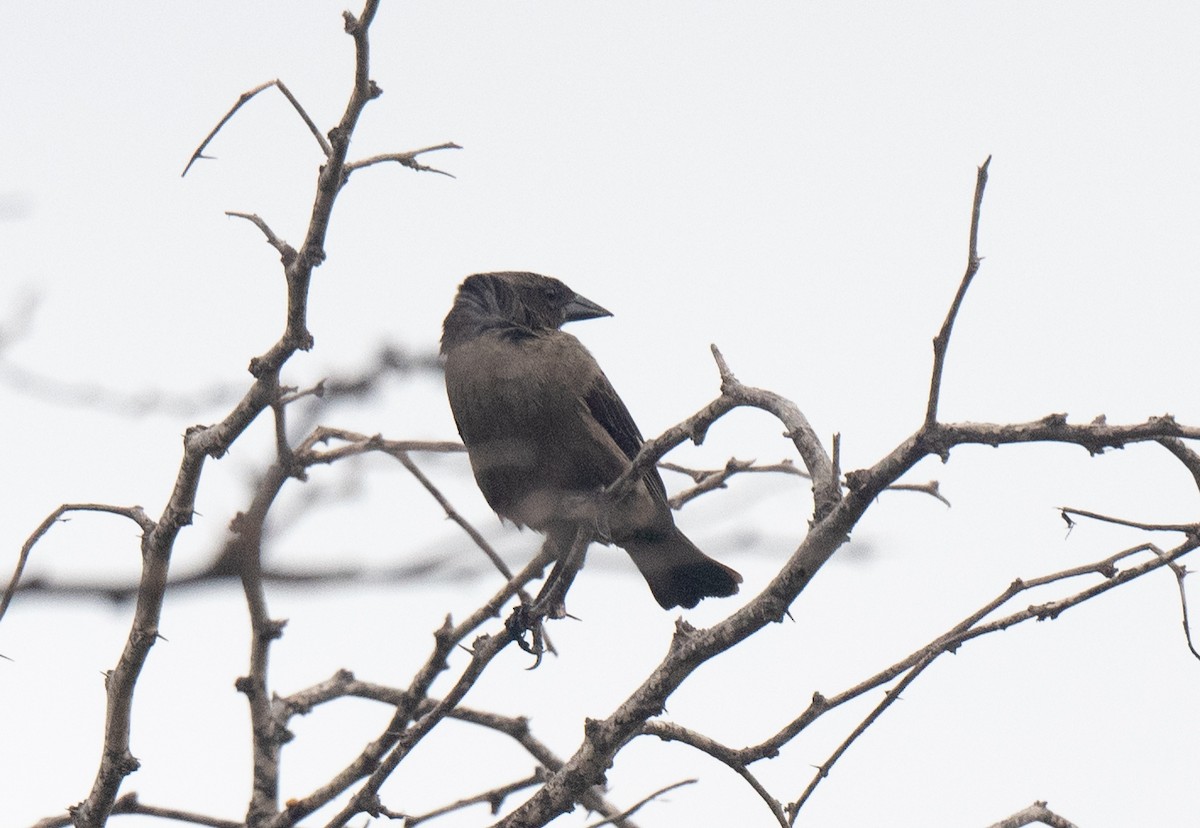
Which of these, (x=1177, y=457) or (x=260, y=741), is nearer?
(x=1177, y=457)

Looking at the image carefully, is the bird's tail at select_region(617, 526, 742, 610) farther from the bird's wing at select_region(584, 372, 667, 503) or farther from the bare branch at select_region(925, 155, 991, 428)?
the bare branch at select_region(925, 155, 991, 428)

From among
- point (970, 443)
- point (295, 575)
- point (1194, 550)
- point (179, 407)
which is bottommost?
point (295, 575)

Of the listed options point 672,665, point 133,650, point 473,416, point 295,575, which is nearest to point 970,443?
point 672,665

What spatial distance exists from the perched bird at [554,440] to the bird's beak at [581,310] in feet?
1.56

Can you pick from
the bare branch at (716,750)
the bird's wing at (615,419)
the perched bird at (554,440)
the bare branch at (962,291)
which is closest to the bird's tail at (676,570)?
the perched bird at (554,440)

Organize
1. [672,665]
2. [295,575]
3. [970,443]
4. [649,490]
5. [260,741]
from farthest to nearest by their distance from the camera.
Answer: [649,490], [260,741], [672,665], [970,443], [295,575]

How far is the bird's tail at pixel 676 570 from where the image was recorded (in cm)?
562

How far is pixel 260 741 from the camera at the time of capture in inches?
159

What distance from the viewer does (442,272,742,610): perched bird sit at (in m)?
5.05

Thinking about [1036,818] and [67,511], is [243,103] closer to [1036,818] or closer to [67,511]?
[67,511]

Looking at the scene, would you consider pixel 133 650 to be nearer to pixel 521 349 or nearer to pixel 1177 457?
pixel 1177 457

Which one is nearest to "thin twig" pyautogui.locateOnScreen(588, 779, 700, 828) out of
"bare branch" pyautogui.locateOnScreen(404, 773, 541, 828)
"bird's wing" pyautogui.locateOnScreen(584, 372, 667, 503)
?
"bare branch" pyautogui.locateOnScreen(404, 773, 541, 828)

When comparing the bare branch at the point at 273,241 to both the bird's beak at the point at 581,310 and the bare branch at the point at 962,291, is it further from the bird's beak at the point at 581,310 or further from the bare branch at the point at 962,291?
the bird's beak at the point at 581,310

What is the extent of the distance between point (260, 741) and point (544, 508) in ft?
4.38
